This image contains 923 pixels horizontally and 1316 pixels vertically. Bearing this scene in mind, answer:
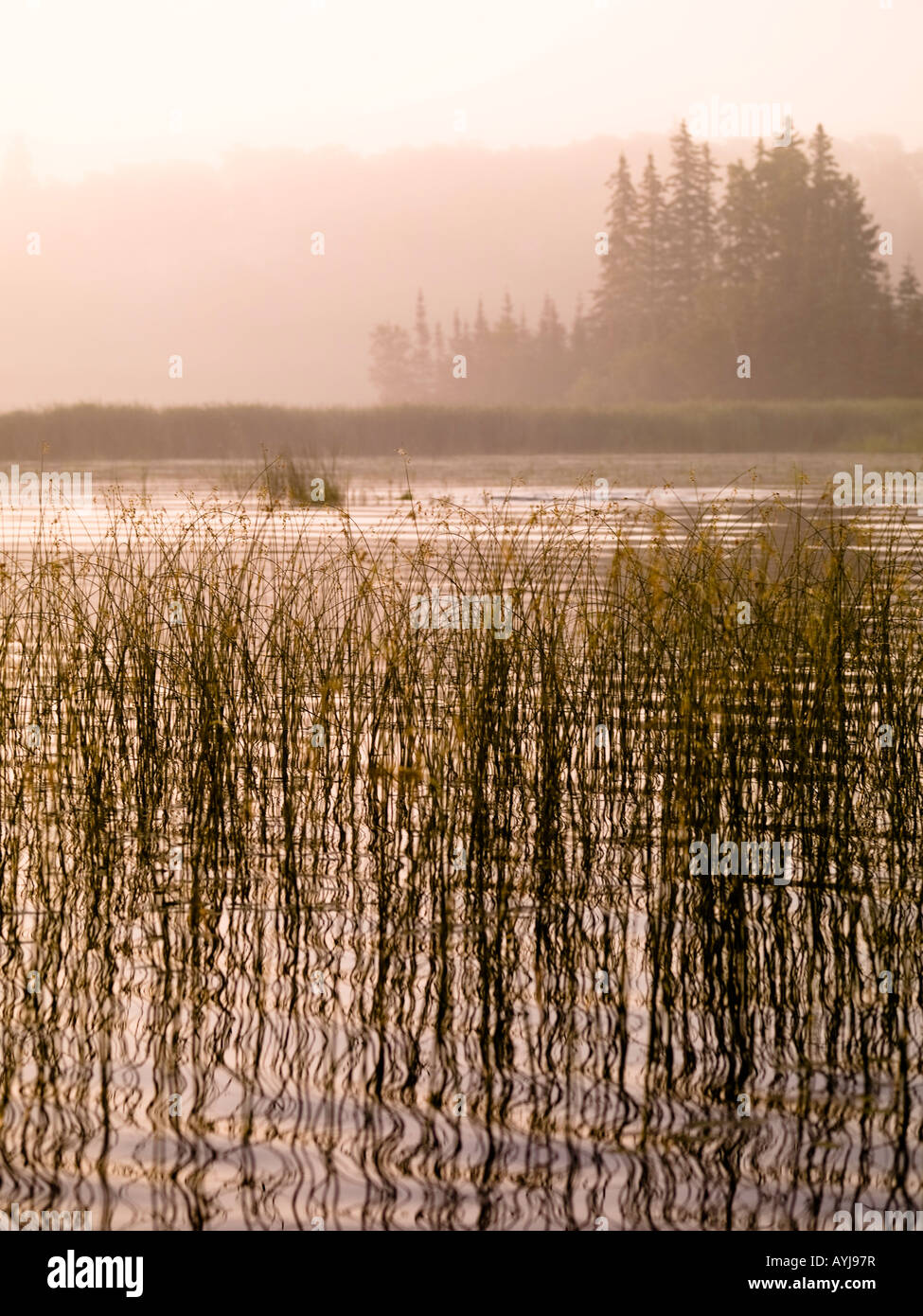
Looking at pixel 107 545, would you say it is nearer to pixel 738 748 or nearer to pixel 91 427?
pixel 738 748

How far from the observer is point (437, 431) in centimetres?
3381

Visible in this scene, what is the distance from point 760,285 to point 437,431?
26.6m

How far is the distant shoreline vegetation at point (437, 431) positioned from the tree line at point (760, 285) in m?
18.8

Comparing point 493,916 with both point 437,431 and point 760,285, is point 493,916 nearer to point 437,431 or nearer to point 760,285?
point 437,431

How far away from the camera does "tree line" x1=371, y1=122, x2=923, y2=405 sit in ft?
178

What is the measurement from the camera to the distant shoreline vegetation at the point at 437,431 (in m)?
31.4

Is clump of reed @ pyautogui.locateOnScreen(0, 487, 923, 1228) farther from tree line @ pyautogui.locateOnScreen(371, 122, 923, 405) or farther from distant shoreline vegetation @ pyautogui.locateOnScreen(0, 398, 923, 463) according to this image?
tree line @ pyautogui.locateOnScreen(371, 122, 923, 405)

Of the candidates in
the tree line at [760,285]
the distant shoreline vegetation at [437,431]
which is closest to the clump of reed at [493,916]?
the distant shoreline vegetation at [437,431]

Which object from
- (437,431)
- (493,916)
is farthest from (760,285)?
(493,916)

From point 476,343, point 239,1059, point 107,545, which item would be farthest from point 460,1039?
point 476,343

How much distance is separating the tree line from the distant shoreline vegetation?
61.8ft

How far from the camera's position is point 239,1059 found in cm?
286

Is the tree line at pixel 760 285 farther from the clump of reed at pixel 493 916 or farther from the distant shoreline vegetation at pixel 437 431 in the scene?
the clump of reed at pixel 493 916
